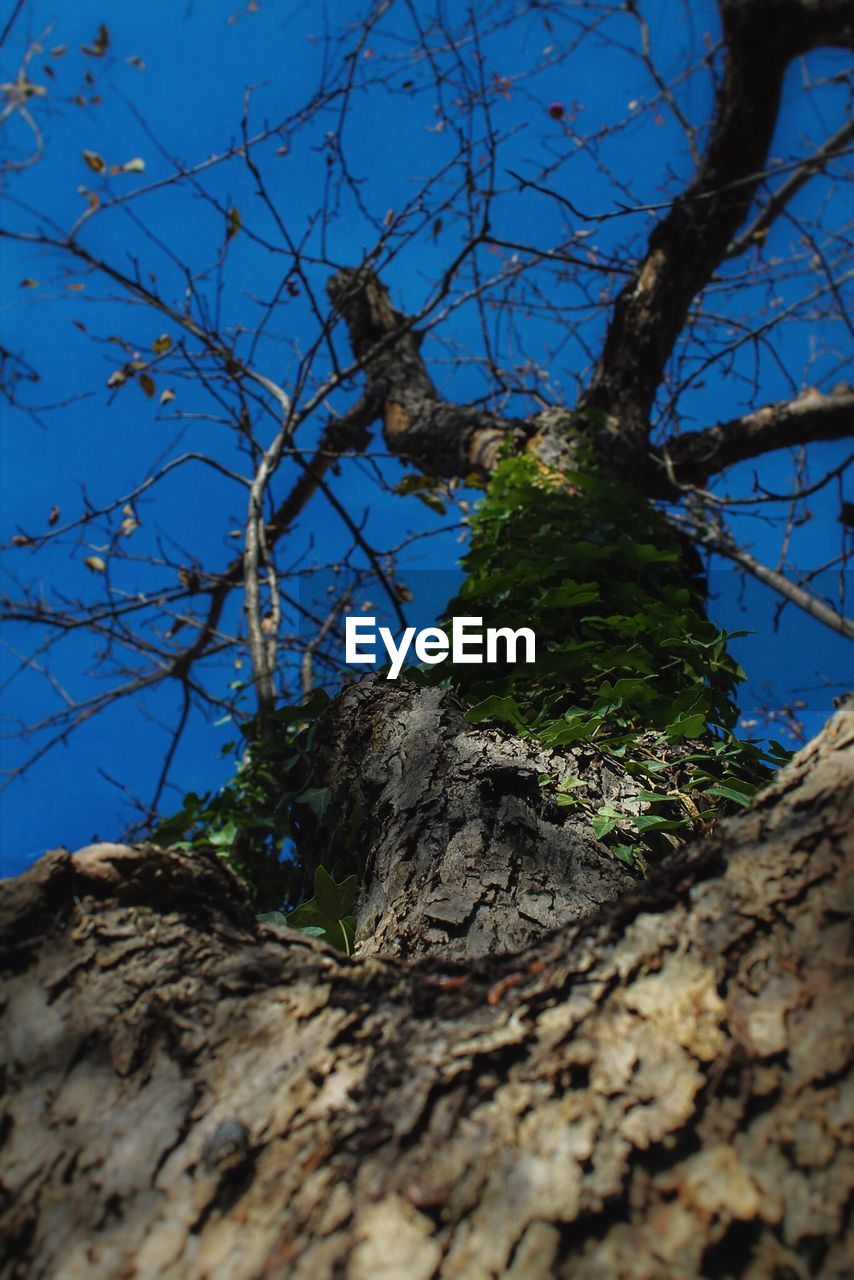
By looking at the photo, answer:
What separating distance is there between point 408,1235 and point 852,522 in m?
3.75

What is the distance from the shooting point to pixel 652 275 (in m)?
4.68

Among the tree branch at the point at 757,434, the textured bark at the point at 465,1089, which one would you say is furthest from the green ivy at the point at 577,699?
the tree branch at the point at 757,434

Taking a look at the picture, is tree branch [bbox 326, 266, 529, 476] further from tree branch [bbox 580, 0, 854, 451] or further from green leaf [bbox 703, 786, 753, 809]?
green leaf [bbox 703, 786, 753, 809]

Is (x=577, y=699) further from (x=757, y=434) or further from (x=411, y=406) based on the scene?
(x=411, y=406)

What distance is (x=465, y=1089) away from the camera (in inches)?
30.1

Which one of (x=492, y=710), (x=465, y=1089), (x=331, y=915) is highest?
(x=492, y=710)

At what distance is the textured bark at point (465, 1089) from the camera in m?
0.65

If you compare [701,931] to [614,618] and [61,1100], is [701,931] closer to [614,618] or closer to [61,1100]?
[61,1100]

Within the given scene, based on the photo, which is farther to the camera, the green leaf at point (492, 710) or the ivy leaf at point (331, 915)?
the green leaf at point (492, 710)

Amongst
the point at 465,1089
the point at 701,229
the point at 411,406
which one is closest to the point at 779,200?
the point at 701,229

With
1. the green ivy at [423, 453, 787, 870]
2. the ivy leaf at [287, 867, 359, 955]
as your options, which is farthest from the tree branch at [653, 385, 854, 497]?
the ivy leaf at [287, 867, 359, 955]

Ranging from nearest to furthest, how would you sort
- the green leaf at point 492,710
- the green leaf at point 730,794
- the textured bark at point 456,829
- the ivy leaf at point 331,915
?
1. the textured bark at point 456,829
2. the ivy leaf at point 331,915
3. the green leaf at point 730,794
4. the green leaf at point 492,710

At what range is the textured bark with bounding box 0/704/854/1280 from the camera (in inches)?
25.8

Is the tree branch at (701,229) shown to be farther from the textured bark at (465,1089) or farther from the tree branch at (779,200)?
the textured bark at (465,1089)
